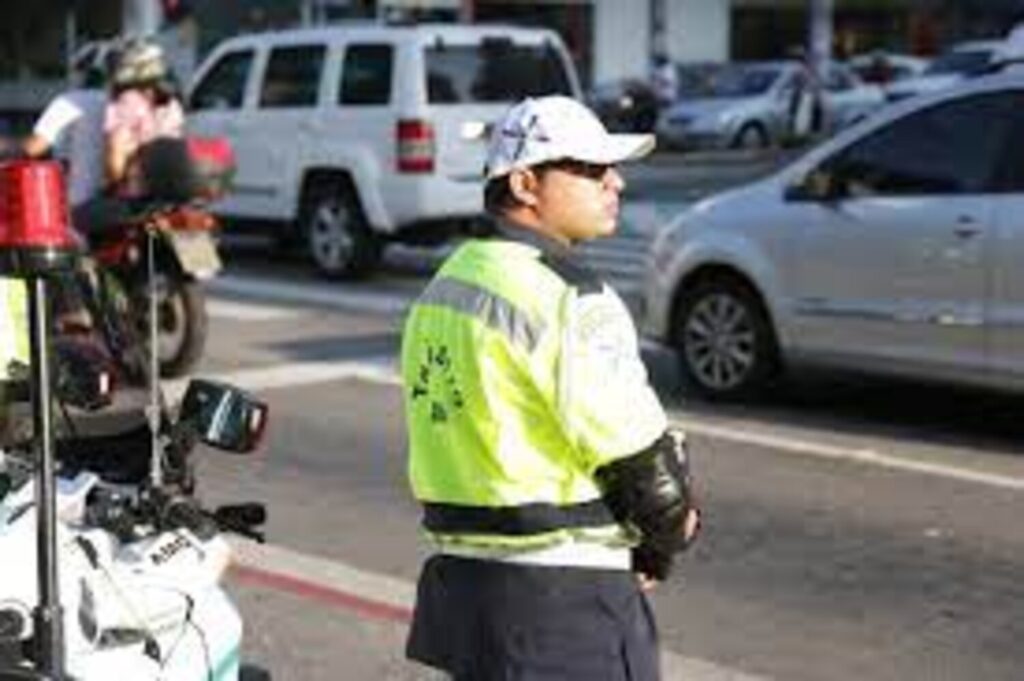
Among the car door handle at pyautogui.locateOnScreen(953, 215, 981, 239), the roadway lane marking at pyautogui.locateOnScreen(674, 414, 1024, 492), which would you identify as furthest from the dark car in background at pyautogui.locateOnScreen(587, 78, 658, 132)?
the car door handle at pyautogui.locateOnScreen(953, 215, 981, 239)

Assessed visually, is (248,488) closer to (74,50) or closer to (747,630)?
(747,630)

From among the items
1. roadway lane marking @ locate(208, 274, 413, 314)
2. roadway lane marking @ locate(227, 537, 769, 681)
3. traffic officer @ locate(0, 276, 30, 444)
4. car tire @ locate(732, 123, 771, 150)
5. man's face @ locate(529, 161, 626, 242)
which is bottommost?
roadway lane marking @ locate(208, 274, 413, 314)

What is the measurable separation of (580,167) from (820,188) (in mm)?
6508

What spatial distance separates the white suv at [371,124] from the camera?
15797mm

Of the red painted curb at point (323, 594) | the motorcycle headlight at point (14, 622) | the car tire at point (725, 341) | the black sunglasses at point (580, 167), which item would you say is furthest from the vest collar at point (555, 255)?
the car tire at point (725, 341)

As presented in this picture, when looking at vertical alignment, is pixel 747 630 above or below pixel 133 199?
below

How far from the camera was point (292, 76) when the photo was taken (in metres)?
16.8

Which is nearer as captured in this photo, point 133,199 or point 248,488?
point 248,488

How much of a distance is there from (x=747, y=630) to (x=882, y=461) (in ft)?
9.04

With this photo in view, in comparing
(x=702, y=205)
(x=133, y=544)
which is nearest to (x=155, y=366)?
(x=133, y=544)

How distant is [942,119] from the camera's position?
952cm

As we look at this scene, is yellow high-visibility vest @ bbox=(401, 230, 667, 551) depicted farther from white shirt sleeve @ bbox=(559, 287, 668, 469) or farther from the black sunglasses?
the black sunglasses

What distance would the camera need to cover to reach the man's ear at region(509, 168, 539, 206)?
11.6ft

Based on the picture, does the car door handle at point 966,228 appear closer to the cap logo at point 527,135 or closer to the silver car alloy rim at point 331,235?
the cap logo at point 527,135
